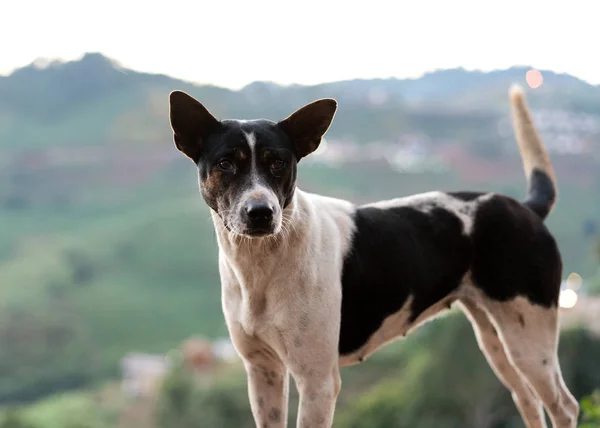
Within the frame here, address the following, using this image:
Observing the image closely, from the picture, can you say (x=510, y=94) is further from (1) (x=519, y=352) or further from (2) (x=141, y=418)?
(2) (x=141, y=418)

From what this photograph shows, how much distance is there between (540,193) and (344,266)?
1.08 m

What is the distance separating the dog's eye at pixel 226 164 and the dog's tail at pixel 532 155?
1446mm

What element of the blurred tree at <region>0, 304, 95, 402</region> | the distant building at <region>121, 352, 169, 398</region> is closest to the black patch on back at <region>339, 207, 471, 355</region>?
the distant building at <region>121, 352, 169, 398</region>

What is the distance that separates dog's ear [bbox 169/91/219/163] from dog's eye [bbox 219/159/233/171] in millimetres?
136

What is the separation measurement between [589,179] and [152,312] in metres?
12.1

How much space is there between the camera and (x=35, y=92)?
24953 mm

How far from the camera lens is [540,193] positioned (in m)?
3.45

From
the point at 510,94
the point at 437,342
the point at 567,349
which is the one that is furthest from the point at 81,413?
the point at 510,94

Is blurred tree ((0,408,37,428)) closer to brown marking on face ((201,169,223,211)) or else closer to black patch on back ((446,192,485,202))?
black patch on back ((446,192,485,202))

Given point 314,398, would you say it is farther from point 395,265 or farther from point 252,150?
point 252,150

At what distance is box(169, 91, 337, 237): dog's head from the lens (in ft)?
7.90

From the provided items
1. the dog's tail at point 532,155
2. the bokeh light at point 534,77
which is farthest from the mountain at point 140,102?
the dog's tail at point 532,155

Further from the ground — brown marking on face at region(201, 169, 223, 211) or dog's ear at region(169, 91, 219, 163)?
dog's ear at region(169, 91, 219, 163)

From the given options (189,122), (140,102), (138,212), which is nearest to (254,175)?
(189,122)
